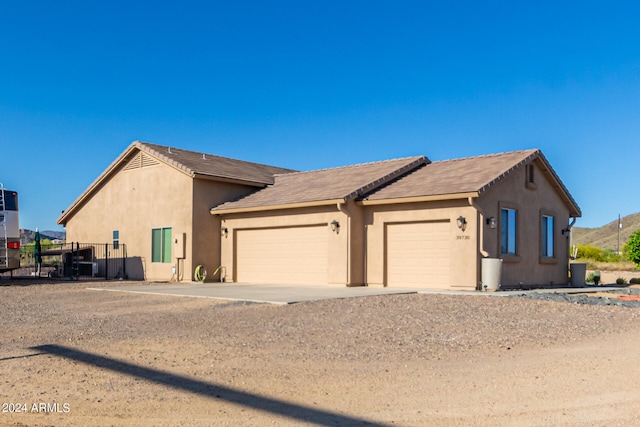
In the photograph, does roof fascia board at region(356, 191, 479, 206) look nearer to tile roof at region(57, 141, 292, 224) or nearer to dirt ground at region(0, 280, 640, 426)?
dirt ground at region(0, 280, 640, 426)

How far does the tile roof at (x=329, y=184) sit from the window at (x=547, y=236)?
483cm

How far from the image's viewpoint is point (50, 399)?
18.8 feet

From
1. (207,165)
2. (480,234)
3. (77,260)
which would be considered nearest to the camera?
(480,234)

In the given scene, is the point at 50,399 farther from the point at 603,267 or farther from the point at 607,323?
the point at 603,267

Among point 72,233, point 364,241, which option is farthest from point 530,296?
point 72,233

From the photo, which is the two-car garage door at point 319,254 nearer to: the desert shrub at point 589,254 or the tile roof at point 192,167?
the tile roof at point 192,167

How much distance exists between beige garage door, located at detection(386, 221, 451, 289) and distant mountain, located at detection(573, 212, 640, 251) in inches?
3105

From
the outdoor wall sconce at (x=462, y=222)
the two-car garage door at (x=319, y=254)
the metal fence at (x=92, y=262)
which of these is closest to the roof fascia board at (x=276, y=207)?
the two-car garage door at (x=319, y=254)

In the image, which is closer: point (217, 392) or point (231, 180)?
point (217, 392)

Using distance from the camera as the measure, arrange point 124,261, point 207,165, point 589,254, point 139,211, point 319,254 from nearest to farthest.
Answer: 1. point 319,254
2. point 207,165
3. point 139,211
4. point 124,261
5. point 589,254

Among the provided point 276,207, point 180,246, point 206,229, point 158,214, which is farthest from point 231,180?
point 276,207

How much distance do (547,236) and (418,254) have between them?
17.9 ft

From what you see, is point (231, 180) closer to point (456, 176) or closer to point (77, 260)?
point (77, 260)

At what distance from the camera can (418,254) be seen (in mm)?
18250
